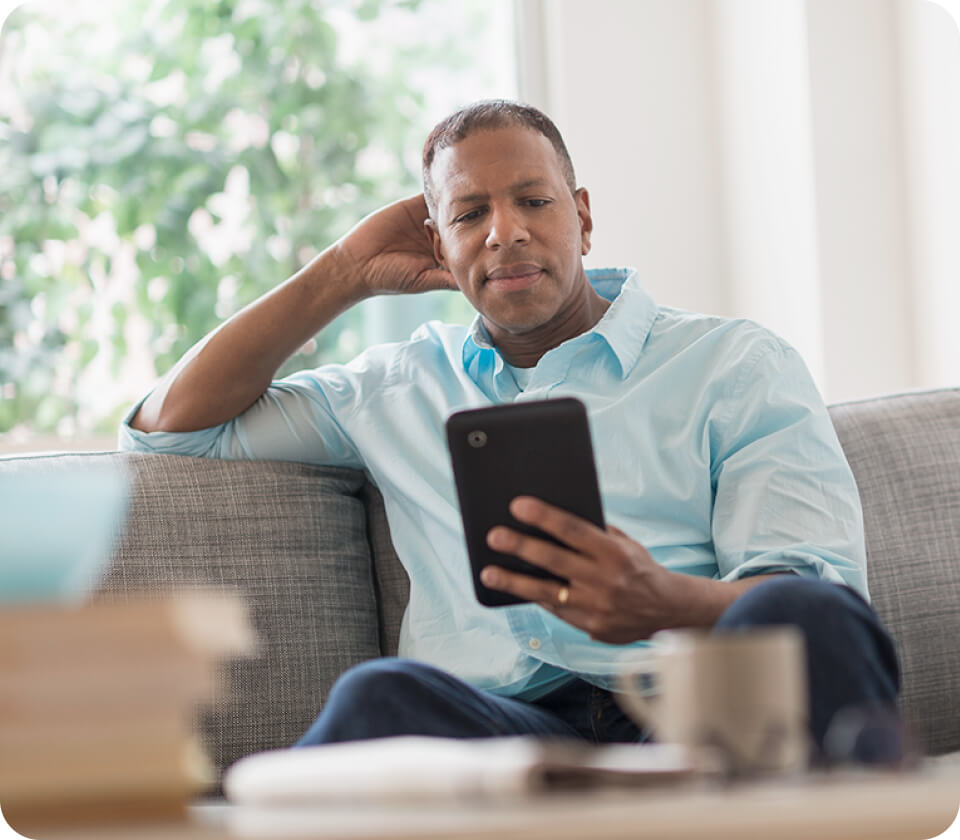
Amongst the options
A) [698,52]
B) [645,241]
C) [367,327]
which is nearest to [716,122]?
[698,52]

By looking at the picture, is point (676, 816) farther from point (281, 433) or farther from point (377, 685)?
point (281, 433)

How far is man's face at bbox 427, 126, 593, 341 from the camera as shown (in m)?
1.62

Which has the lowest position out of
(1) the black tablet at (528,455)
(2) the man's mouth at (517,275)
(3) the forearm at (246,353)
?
(1) the black tablet at (528,455)

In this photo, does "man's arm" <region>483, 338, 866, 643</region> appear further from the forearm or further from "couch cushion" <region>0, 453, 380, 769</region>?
the forearm

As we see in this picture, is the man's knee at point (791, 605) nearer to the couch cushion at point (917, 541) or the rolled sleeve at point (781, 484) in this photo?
the rolled sleeve at point (781, 484)

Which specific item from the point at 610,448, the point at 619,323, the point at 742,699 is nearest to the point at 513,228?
the point at 619,323

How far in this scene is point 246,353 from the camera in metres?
1.74

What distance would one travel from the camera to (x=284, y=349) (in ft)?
5.83

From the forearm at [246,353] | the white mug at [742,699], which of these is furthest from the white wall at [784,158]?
the white mug at [742,699]

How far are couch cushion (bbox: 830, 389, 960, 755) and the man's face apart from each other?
0.52 metres

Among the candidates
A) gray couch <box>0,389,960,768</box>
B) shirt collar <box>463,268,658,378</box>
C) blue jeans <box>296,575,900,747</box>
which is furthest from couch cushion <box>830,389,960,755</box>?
blue jeans <box>296,575,900,747</box>

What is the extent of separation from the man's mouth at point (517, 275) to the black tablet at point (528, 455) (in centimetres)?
47

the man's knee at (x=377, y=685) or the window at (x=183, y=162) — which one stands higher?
the window at (x=183, y=162)

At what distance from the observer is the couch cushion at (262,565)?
1564mm
